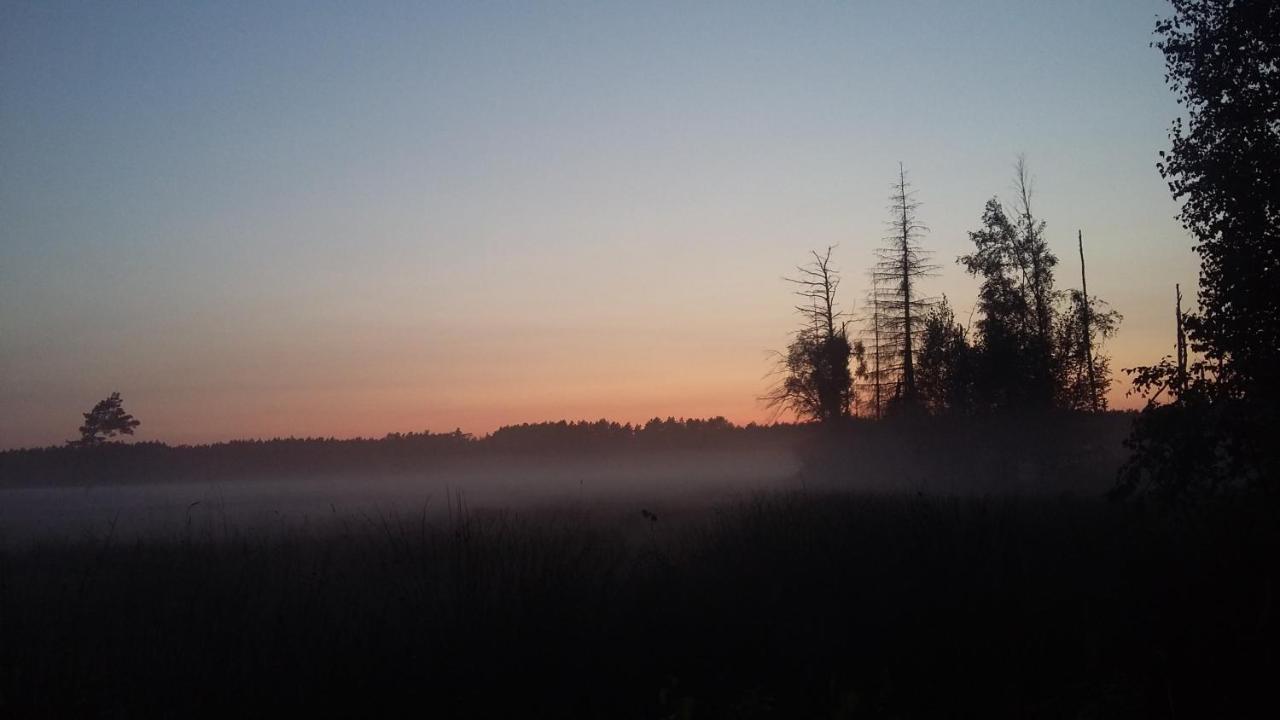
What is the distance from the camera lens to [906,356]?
44.0 metres

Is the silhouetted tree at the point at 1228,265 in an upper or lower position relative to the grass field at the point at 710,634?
upper

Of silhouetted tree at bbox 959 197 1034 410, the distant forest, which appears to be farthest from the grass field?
→ the distant forest

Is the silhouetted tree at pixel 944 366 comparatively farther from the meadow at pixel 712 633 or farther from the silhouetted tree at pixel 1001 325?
the meadow at pixel 712 633

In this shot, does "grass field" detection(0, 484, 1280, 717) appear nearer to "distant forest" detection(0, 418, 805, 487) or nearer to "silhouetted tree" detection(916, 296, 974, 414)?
"silhouetted tree" detection(916, 296, 974, 414)

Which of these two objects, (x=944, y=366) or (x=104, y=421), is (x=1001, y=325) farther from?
(x=104, y=421)

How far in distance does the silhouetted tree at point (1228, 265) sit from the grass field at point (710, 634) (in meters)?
1.02

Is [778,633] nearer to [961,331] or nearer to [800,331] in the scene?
[961,331]

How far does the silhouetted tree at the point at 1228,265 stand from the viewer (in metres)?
11.1

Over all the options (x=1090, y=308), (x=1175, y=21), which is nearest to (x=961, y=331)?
(x=1090, y=308)

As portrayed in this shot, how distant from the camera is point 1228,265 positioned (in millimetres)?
11656

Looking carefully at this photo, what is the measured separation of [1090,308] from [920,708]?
4234 centimetres

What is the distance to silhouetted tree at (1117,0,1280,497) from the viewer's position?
11.1 meters

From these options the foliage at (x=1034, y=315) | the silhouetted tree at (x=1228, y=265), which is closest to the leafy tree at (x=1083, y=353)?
the foliage at (x=1034, y=315)

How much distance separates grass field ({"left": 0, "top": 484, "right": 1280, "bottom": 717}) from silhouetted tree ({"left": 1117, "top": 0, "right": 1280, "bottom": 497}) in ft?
3.35
